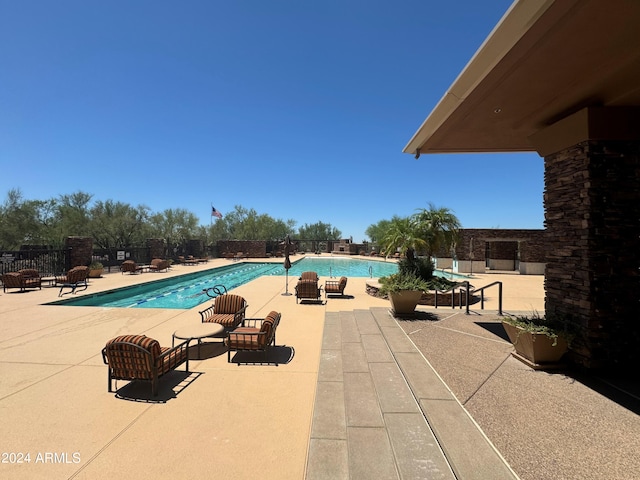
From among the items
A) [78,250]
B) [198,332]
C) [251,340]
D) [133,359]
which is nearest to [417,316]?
[251,340]

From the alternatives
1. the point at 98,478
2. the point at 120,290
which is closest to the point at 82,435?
the point at 98,478

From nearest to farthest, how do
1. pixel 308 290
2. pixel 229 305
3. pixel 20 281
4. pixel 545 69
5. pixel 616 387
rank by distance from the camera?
1. pixel 545 69
2. pixel 616 387
3. pixel 229 305
4. pixel 308 290
5. pixel 20 281

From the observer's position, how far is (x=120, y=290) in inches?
546

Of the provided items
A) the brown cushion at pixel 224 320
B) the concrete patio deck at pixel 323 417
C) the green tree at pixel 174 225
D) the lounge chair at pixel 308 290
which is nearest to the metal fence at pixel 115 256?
the green tree at pixel 174 225

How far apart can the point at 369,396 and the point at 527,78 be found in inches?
193

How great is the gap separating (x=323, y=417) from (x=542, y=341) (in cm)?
357

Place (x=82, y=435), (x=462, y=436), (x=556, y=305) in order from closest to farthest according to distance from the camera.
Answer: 1. (x=462, y=436)
2. (x=82, y=435)
3. (x=556, y=305)

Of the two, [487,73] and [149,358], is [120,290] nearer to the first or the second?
[149,358]

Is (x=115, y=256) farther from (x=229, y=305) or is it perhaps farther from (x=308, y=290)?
(x=229, y=305)

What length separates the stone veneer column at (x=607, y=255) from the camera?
4.57 metres

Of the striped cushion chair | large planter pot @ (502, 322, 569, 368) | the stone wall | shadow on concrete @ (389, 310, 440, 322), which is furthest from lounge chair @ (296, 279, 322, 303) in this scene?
the stone wall

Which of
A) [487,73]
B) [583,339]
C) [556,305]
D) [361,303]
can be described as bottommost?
[361,303]

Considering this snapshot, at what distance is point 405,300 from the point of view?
8000mm

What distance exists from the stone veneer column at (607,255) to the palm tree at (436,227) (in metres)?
8.83
